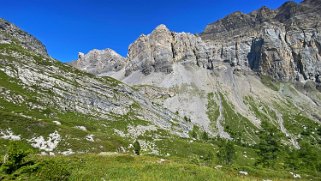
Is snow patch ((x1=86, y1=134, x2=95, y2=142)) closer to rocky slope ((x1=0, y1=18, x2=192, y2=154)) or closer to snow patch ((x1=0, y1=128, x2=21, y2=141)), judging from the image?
rocky slope ((x1=0, y1=18, x2=192, y2=154))

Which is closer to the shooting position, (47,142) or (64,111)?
(47,142)

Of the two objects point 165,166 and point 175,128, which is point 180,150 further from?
point 165,166

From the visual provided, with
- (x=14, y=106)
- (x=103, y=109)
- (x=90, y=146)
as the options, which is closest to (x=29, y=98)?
(x=14, y=106)

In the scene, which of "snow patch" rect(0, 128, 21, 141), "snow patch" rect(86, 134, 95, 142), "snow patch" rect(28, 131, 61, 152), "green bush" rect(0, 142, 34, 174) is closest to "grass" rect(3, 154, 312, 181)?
"green bush" rect(0, 142, 34, 174)

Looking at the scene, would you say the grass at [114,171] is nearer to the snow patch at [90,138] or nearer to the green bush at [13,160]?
the green bush at [13,160]

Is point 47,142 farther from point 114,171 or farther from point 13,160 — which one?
point 13,160

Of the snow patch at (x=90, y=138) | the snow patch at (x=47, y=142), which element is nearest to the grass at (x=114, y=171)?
the snow patch at (x=47, y=142)

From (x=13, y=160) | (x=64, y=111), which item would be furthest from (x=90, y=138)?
(x=64, y=111)

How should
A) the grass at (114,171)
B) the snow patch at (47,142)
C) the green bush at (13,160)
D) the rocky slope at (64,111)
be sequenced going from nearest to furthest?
the green bush at (13,160)
the grass at (114,171)
the snow patch at (47,142)
the rocky slope at (64,111)

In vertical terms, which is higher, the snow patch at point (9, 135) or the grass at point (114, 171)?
the snow patch at point (9, 135)

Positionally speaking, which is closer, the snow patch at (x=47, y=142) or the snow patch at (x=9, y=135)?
the snow patch at (x=9, y=135)

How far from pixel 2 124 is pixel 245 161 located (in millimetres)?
114900

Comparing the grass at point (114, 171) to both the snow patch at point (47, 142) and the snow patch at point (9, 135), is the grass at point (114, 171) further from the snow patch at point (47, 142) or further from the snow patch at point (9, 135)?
the snow patch at point (9, 135)

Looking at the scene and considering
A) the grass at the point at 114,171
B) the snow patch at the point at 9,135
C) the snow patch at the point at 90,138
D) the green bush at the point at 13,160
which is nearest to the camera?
the green bush at the point at 13,160
